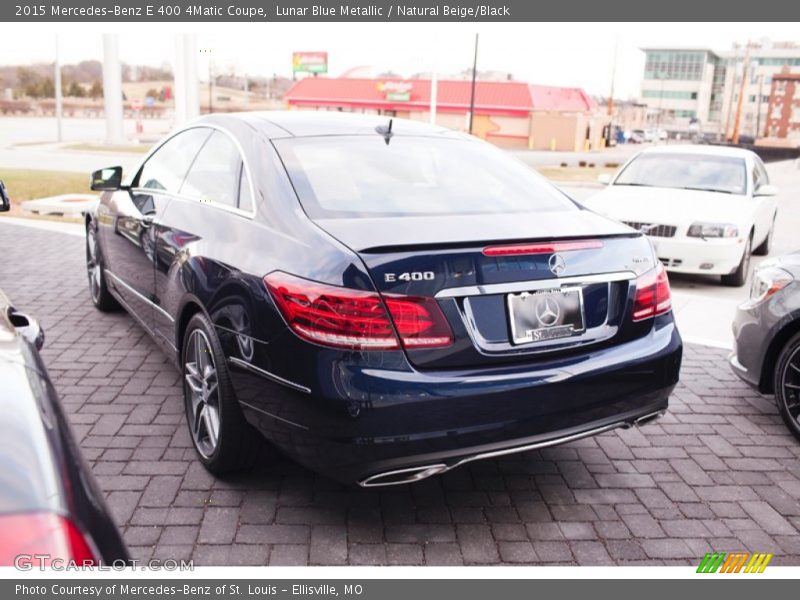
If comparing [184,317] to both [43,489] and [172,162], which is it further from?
[43,489]

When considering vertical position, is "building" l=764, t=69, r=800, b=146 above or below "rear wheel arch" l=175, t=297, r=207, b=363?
above

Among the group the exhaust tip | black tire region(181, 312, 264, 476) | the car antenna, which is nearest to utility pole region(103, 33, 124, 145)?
the car antenna

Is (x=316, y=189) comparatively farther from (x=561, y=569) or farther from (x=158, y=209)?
(x=561, y=569)

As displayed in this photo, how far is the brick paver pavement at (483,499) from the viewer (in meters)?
3.12

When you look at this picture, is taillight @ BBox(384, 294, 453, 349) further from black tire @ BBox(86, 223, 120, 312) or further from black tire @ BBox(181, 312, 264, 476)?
black tire @ BBox(86, 223, 120, 312)

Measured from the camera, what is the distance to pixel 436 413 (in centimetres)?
281

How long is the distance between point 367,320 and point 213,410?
1.24 meters

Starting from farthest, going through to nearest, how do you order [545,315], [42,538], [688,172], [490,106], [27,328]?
[490,106], [688,172], [545,315], [27,328], [42,538]

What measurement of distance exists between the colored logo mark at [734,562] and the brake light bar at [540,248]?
1.34 metres

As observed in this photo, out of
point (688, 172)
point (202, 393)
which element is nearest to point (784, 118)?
point (688, 172)

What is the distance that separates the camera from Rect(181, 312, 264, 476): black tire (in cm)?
339

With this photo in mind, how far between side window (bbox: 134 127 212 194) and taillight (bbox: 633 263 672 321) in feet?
8.21

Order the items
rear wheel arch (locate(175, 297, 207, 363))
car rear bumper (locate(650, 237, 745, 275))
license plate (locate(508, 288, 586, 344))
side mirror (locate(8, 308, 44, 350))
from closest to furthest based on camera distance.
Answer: side mirror (locate(8, 308, 44, 350)), license plate (locate(508, 288, 586, 344)), rear wheel arch (locate(175, 297, 207, 363)), car rear bumper (locate(650, 237, 745, 275))

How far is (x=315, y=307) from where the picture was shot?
2838 mm
